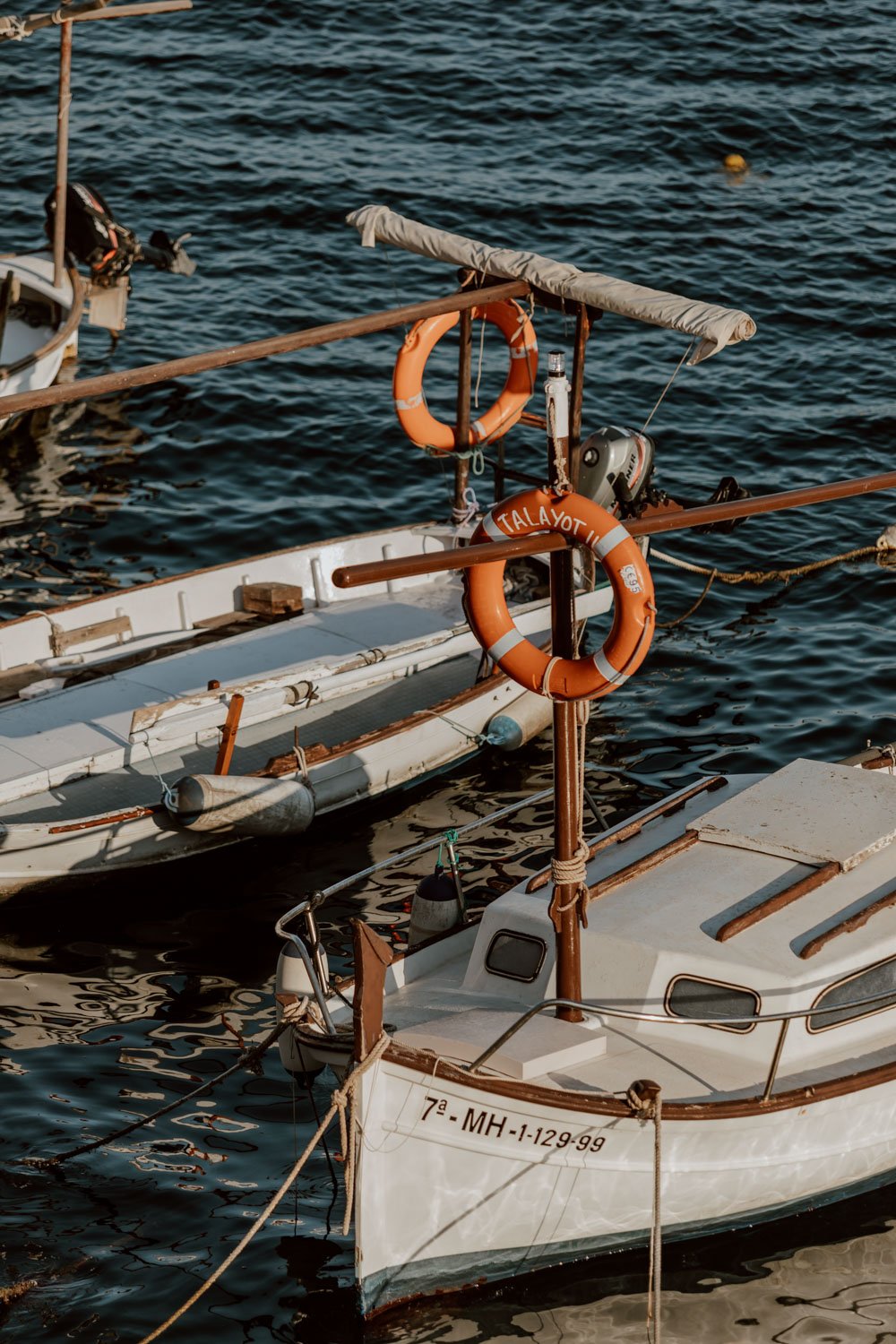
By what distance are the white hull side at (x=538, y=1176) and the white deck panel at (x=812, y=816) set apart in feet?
5.78

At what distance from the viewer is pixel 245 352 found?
15.8 m

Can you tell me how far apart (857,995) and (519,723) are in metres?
6.98

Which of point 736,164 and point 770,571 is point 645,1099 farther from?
point 736,164

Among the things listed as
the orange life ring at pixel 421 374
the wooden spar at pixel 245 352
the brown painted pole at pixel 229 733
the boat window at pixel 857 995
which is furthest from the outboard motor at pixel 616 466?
the boat window at pixel 857 995

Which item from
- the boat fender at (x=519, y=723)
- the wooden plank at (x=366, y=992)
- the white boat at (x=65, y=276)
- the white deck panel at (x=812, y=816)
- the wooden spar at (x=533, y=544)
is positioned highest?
the wooden spar at (x=533, y=544)

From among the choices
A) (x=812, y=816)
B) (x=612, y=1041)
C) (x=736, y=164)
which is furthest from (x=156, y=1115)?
(x=736, y=164)

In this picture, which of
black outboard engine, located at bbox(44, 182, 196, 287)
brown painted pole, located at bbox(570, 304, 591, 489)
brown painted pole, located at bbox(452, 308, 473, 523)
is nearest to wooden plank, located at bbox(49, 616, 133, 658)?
brown painted pole, located at bbox(452, 308, 473, 523)

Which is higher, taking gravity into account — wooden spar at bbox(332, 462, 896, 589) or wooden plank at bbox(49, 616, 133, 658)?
wooden spar at bbox(332, 462, 896, 589)

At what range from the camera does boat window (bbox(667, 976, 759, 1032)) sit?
1215cm

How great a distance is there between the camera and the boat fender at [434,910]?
13.9 m

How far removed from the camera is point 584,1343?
11.6m

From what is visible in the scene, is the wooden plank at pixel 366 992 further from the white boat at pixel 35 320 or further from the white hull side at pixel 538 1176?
the white boat at pixel 35 320

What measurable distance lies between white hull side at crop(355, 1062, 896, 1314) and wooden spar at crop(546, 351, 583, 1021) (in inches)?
42.4

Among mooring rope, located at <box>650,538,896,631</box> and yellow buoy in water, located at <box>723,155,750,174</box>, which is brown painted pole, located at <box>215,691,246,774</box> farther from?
yellow buoy in water, located at <box>723,155,750,174</box>
